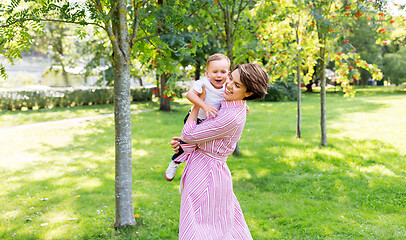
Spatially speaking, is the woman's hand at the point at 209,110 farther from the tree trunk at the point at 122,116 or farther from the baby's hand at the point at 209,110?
the tree trunk at the point at 122,116

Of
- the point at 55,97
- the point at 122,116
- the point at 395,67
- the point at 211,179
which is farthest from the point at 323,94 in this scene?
the point at 395,67

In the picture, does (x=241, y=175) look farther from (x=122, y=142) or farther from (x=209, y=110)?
(x=209, y=110)

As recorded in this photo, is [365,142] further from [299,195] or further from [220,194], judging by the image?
[220,194]

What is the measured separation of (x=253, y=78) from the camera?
90.0 inches

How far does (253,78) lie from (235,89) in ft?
0.48

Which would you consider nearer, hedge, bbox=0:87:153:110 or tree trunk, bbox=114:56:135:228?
tree trunk, bbox=114:56:135:228

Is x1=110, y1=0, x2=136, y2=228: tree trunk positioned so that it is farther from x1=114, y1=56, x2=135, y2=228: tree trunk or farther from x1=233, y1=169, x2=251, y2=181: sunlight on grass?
x1=233, y1=169, x2=251, y2=181: sunlight on grass

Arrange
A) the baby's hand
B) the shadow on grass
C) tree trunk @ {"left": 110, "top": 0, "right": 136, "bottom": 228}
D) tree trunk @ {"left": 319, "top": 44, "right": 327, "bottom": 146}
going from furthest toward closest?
tree trunk @ {"left": 319, "top": 44, "right": 327, "bottom": 146} → the shadow on grass → tree trunk @ {"left": 110, "top": 0, "right": 136, "bottom": 228} → the baby's hand

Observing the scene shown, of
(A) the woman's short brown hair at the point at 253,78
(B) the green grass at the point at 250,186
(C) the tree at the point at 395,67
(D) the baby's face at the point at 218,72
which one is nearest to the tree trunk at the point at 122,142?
(B) the green grass at the point at 250,186

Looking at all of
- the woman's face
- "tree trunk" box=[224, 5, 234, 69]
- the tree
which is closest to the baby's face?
the woman's face

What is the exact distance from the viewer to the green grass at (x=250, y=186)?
494cm

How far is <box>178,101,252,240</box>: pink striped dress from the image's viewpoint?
2.38 meters

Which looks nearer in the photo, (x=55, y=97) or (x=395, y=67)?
(x=55, y=97)

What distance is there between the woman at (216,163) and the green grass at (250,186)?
2.41 meters
